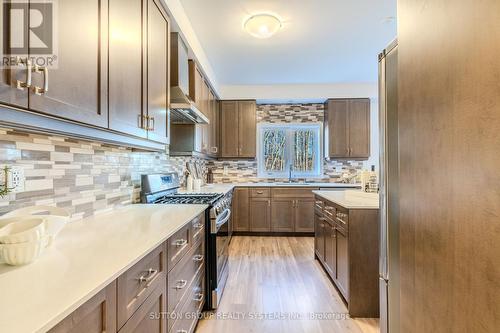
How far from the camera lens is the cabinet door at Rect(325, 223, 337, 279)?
2.32 meters

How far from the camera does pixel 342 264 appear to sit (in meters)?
2.12

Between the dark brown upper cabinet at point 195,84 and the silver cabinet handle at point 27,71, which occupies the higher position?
the dark brown upper cabinet at point 195,84

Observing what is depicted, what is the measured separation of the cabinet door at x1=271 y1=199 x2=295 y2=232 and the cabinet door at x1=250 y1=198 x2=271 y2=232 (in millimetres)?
85

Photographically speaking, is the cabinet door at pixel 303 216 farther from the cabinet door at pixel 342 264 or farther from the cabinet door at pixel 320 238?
the cabinet door at pixel 342 264

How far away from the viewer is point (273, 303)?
2.14 meters

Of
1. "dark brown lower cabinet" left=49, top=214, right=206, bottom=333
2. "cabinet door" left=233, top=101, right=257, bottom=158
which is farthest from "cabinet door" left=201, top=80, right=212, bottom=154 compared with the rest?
"dark brown lower cabinet" left=49, top=214, right=206, bottom=333

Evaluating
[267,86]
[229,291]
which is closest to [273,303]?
[229,291]

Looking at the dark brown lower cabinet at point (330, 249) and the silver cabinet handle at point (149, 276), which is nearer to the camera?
the silver cabinet handle at point (149, 276)

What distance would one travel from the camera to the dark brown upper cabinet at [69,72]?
723 mm

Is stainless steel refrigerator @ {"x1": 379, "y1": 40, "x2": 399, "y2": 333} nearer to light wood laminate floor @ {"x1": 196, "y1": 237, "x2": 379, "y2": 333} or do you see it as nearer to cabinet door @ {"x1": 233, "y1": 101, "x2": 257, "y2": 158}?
light wood laminate floor @ {"x1": 196, "y1": 237, "x2": 379, "y2": 333}

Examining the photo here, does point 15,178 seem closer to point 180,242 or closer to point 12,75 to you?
point 12,75

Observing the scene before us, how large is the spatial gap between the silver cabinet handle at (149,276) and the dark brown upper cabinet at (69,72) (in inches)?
25.6

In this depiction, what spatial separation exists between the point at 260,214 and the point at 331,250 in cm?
189

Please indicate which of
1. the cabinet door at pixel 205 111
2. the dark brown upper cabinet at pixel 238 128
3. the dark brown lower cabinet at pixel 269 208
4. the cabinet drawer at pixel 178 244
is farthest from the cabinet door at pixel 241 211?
the cabinet drawer at pixel 178 244
